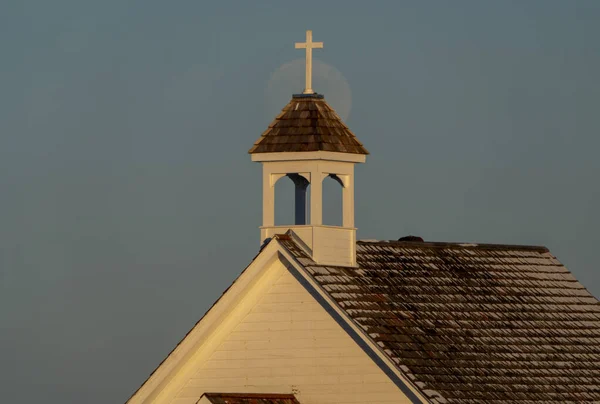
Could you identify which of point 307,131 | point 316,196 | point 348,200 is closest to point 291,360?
point 316,196

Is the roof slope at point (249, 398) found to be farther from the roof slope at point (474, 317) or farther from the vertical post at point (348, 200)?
the vertical post at point (348, 200)

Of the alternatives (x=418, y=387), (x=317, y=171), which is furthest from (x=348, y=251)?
(x=418, y=387)

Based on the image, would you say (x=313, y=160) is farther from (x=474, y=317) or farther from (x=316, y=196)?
(x=474, y=317)

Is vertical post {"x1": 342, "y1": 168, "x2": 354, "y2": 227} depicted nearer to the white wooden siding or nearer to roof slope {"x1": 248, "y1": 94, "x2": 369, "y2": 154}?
roof slope {"x1": 248, "y1": 94, "x2": 369, "y2": 154}

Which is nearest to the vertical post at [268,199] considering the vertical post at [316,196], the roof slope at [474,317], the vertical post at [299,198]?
the vertical post at [316,196]

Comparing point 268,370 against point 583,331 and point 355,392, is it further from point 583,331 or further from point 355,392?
point 583,331

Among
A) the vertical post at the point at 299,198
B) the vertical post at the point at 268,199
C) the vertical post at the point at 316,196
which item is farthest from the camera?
the vertical post at the point at 299,198

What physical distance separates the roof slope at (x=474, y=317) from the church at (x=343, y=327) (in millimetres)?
39

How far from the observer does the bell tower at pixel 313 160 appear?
41969 millimetres

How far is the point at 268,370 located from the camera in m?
40.8

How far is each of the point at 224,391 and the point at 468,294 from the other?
5773 millimetres

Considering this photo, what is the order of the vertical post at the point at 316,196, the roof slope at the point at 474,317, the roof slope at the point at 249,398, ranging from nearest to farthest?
the roof slope at the point at 249,398 → the roof slope at the point at 474,317 → the vertical post at the point at 316,196

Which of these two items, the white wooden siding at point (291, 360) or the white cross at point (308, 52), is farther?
the white cross at point (308, 52)

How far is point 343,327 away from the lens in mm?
40125
